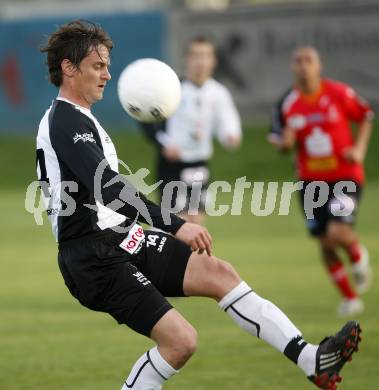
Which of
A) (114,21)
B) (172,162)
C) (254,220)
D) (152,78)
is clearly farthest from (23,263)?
(114,21)

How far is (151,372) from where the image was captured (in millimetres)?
5961

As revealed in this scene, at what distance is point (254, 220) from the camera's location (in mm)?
19828

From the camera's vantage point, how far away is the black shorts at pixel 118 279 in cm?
592

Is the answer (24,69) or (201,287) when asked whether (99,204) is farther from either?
(24,69)

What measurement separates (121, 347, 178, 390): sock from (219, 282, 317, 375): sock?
481mm

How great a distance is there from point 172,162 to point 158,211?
6.93 metres

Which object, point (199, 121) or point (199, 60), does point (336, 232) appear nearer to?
point (199, 121)

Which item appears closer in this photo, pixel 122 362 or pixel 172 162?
pixel 122 362

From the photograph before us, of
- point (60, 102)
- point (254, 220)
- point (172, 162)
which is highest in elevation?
point (60, 102)

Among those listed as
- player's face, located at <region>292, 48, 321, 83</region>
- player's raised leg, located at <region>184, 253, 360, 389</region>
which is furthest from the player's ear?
player's face, located at <region>292, 48, 321, 83</region>

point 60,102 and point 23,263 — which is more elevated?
point 60,102

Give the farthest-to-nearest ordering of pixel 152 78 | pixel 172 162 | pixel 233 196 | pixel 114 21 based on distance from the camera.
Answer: pixel 114 21, pixel 233 196, pixel 172 162, pixel 152 78

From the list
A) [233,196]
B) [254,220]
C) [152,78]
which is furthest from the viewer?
[233,196]

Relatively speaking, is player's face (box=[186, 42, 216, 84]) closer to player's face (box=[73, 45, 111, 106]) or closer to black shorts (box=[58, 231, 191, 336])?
player's face (box=[73, 45, 111, 106])
